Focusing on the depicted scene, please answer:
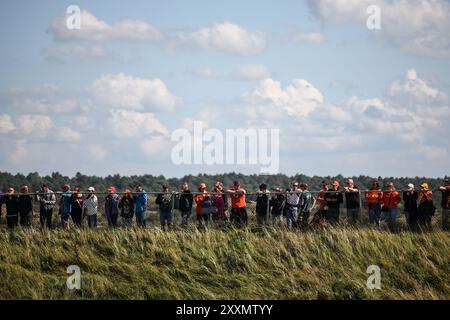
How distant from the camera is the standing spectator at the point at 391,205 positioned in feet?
90.9

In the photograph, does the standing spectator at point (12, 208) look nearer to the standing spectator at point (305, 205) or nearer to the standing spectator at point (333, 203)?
the standing spectator at point (305, 205)

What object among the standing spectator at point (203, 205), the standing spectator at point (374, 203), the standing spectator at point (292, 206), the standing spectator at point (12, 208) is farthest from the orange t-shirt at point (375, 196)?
the standing spectator at point (12, 208)

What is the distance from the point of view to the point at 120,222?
29.6 metres

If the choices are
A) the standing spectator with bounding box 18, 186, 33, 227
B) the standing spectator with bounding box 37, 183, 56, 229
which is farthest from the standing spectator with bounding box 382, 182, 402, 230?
the standing spectator with bounding box 18, 186, 33, 227

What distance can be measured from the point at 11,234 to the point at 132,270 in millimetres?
4770

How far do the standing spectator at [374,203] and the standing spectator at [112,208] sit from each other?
317 inches

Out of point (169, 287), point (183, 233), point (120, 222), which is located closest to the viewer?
point (169, 287)

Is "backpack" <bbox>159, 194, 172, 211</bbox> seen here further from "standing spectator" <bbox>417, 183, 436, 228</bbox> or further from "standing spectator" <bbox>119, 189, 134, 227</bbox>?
"standing spectator" <bbox>417, 183, 436, 228</bbox>

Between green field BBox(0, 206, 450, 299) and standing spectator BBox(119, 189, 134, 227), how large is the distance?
3.20ft

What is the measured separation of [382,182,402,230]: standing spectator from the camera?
27719mm

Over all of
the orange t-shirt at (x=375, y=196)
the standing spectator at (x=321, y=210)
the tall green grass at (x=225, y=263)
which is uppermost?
the orange t-shirt at (x=375, y=196)
